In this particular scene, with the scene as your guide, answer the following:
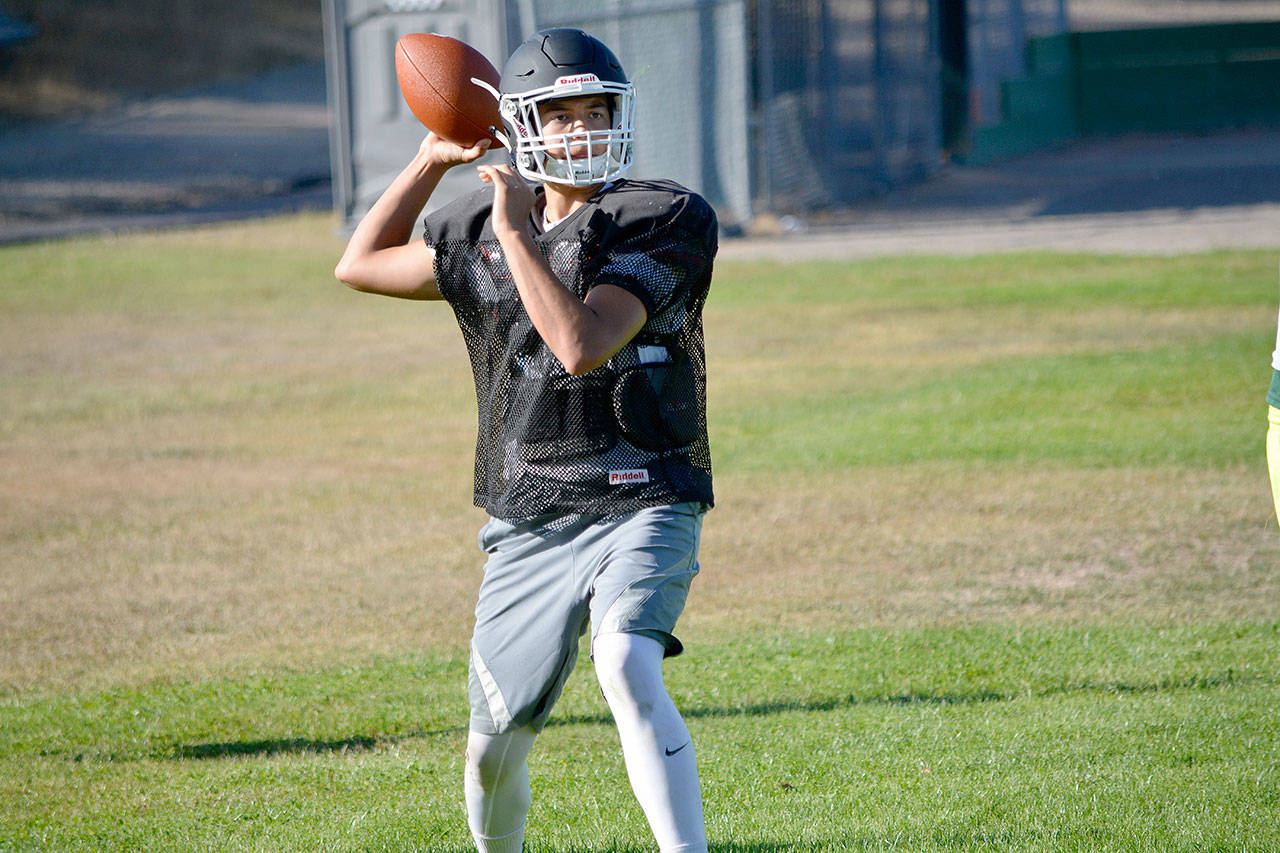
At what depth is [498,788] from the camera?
3.47m

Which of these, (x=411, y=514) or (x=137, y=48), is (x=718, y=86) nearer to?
(x=411, y=514)

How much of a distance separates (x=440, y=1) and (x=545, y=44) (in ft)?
46.4

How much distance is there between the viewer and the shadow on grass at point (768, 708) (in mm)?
4844

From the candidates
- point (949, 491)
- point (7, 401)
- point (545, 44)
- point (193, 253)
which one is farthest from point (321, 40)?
point (545, 44)

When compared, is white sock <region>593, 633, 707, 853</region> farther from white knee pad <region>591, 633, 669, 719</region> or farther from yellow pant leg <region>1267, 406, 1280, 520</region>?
yellow pant leg <region>1267, 406, 1280, 520</region>

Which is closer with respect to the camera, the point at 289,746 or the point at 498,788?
the point at 498,788

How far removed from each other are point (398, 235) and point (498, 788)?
1.43 meters

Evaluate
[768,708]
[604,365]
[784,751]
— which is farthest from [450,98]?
[768,708]

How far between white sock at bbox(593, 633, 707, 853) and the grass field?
876mm

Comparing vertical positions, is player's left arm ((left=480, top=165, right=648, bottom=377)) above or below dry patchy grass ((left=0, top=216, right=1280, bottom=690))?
above

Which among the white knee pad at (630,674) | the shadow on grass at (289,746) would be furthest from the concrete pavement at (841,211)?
the white knee pad at (630,674)

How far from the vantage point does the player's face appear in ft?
11.2

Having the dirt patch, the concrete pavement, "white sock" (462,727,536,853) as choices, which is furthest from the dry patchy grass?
the dirt patch

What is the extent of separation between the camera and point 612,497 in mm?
3359
